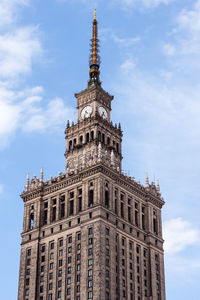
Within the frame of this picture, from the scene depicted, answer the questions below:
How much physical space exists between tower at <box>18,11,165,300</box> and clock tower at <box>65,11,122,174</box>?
1.31 feet

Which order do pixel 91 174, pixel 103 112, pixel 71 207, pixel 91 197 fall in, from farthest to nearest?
1. pixel 103 112
2. pixel 71 207
3. pixel 91 174
4. pixel 91 197

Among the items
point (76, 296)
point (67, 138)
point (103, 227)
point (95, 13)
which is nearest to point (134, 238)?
point (103, 227)

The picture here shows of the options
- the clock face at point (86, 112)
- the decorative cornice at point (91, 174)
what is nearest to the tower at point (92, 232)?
the decorative cornice at point (91, 174)

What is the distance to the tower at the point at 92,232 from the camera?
5689 inches

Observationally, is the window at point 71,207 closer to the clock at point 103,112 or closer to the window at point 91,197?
the window at point 91,197

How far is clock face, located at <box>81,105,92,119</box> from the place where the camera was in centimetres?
17912

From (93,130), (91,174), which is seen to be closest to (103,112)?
(93,130)

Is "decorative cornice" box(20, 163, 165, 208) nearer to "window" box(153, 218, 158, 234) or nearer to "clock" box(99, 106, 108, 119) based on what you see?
"window" box(153, 218, 158, 234)

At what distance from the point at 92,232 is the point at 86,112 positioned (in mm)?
44329

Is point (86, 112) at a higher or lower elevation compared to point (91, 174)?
higher

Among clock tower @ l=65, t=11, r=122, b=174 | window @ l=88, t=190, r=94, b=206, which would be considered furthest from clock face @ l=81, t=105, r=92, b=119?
window @ l=88, t=190, r=94, b=206

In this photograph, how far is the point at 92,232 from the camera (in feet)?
481

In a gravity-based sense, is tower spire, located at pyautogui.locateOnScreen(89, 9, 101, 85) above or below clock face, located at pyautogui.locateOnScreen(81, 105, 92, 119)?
above

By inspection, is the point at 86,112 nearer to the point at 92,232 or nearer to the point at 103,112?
the point at 103,112
